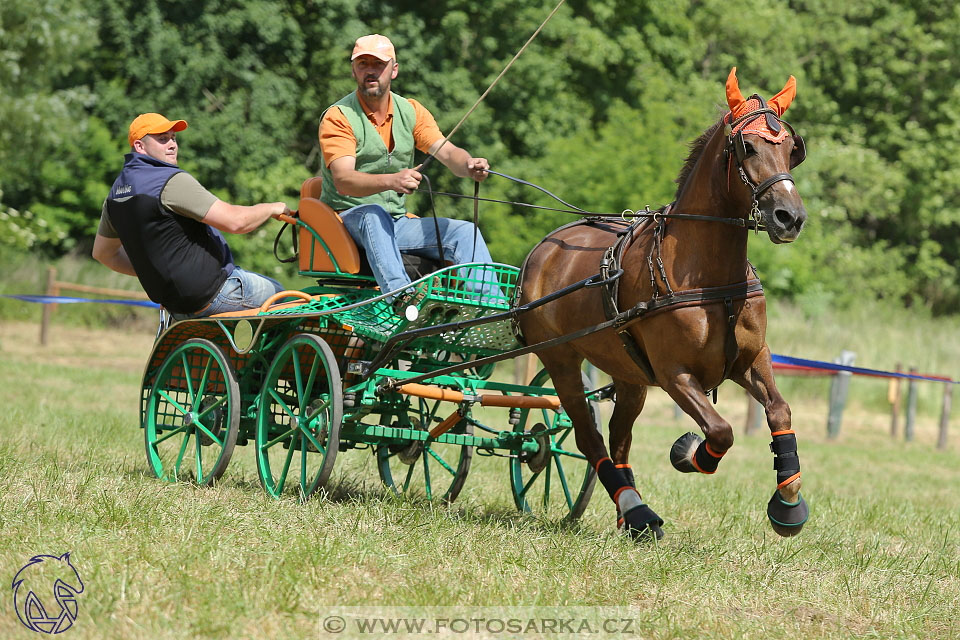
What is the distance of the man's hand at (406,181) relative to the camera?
594cm

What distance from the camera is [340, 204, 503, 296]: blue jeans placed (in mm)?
6324

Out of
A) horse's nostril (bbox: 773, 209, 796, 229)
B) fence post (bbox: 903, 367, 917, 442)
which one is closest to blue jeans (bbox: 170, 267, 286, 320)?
horse's nostril (bbox: 773, 209, 796, 229)

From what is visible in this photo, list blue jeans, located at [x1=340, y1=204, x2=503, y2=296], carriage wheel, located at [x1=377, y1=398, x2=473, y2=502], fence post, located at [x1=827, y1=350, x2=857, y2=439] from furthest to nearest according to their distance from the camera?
fence post, located at [x1=827, y1=350, x2=857, y2=439]
carriage wheel, located at [x1=377, y1=398, x2=473, y2=502]
blue jeans, located at [x1=340, y1=204, x2=503, y2=296]

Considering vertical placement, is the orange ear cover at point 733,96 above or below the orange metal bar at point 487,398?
above

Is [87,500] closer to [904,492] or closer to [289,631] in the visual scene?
[289,631]

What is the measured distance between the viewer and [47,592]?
13.3 ft

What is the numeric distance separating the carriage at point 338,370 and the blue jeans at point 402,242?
0.08m

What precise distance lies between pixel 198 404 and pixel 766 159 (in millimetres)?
3722

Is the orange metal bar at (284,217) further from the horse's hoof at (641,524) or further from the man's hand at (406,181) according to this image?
the horse's hoof at (641,524)

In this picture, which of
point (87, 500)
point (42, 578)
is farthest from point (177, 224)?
point (42, 578)

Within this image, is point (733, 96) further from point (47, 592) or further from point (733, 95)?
point (47, 592)

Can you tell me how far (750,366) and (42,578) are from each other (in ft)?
10.5

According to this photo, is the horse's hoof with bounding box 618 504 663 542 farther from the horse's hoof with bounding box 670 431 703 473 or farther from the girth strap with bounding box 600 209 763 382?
the girth strap with bounding box 600 209 763 382

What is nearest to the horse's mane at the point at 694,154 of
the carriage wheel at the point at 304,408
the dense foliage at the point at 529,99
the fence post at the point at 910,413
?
the carriage wheel at the point at 304,408
